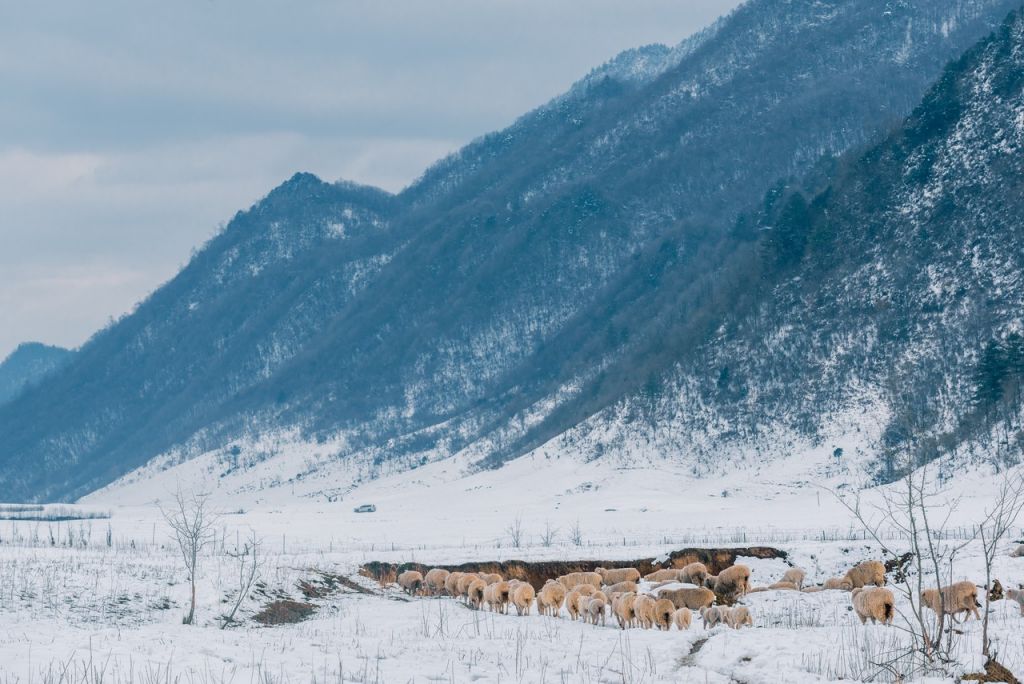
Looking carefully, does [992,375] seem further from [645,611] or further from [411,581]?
[645,611]

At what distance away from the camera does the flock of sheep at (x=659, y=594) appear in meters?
23.9

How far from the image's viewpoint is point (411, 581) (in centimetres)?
4028

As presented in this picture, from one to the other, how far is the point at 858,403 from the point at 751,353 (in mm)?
16808

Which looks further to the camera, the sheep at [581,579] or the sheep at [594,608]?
the sheep at [581,579]

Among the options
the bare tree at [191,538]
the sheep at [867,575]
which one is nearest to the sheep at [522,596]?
the bare tree at [191,538]

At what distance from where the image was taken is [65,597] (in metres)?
29.2

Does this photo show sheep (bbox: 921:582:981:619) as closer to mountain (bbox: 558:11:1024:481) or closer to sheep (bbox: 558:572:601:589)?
sheep (bbox: 558:572:601:589)

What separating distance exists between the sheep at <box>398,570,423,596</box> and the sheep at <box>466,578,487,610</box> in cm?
643

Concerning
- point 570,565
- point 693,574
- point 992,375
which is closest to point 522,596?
point 693,574

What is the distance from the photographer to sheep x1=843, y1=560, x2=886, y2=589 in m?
33.5

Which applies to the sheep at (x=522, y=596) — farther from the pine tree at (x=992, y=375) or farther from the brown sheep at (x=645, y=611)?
the pine tree at (x=992, y=375)

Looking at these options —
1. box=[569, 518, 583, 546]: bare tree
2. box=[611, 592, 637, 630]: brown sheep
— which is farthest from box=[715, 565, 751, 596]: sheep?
box=[569, 518, 583, 546]: bare tree

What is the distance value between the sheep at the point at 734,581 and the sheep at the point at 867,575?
3.10 m

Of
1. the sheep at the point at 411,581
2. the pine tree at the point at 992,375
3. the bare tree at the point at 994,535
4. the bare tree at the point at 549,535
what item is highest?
the pine tree at the point at 992,375
